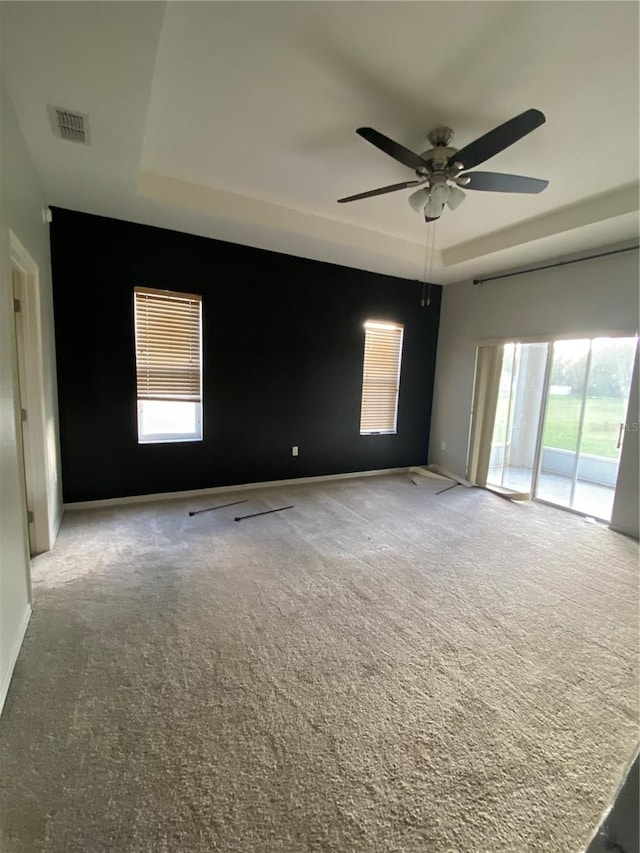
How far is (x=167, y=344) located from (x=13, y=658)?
3.03 meters

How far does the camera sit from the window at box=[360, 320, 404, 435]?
5.52 metres

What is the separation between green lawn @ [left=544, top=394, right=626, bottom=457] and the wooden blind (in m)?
4.33

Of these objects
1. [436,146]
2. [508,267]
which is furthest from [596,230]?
[436,146]

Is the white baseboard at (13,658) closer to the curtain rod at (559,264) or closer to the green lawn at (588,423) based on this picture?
the green lawn at (588,423)

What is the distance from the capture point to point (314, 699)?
5.84 feet

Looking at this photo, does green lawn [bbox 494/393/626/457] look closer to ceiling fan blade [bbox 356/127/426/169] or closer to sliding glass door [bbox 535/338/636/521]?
sliding glass door [bbox 535/338/636/521]

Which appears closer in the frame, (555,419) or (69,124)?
(69,124)

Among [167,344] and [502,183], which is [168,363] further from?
[502,183]

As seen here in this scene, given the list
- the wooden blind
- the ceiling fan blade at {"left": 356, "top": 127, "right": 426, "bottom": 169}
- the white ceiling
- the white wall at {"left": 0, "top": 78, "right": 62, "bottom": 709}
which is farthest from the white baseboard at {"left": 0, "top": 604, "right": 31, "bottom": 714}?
the ceiling fan blade at {"left": 356, "top": 127, "right": 426, "bottom": 169}

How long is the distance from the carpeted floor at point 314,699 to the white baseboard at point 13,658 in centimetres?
5

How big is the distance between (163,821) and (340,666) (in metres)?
0.95

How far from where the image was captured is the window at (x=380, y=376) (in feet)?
18.1

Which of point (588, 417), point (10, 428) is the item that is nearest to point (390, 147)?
point (10, 428)

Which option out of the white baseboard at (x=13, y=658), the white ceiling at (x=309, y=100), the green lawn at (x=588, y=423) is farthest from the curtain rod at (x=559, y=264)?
the white baseboard at (x=13, y=658)
